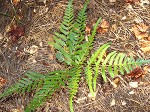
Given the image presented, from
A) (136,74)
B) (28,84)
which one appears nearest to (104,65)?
(136,74)

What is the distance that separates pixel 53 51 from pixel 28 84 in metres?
0.46

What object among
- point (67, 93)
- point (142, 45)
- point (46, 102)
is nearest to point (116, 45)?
point (142, 45)

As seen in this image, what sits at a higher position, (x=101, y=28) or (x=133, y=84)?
(x=101, y=28)

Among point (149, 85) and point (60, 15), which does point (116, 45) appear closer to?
point (149, 85)

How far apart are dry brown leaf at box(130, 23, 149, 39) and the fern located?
318 mm

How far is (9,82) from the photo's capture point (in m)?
2.68

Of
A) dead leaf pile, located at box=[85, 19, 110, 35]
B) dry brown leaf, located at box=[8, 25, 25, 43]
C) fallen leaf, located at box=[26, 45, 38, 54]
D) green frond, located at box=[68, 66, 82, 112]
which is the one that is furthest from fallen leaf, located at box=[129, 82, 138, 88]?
dry brown leaf, located at box=[8, 25, 25, 43]

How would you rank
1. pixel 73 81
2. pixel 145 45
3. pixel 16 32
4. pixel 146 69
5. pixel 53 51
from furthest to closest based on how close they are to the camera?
pixel 16 32 → pixel 53 51 → pixel 145 45 → pixel 146 69 → pixel 73 81

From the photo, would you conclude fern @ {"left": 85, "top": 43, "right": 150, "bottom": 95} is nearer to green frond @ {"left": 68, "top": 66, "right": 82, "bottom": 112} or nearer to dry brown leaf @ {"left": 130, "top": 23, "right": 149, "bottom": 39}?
green frond @ {"left": 68, "top": 66, "right": 82, "bottom": 112}

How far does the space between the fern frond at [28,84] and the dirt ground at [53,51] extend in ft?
0.36

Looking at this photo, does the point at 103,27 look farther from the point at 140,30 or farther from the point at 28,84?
the point at 28,84

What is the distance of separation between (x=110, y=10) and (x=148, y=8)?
0.39 m

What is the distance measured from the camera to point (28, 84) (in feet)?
8.17

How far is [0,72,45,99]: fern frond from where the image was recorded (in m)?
2.43
